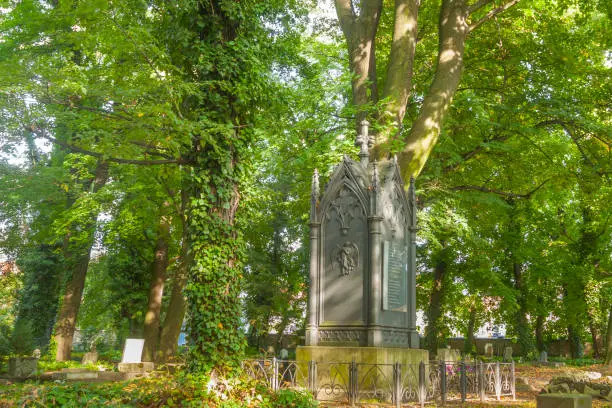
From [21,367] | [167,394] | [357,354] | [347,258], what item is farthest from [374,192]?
[21,367]

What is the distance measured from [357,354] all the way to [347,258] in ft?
6.24

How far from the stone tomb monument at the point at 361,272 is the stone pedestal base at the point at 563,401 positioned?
12.9 ft

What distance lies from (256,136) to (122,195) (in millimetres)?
12546

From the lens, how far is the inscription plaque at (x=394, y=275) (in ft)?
36.8

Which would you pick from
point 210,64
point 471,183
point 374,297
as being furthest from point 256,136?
point 471,183

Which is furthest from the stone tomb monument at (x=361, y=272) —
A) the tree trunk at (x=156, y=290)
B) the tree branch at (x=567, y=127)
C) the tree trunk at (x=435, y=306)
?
the tree trunk at (x=435, y=306)

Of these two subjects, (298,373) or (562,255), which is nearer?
(298,373)

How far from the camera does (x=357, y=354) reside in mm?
10703

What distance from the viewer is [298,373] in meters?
11.2

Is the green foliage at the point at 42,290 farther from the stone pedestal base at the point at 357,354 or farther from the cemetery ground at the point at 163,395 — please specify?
the cemetery ground at the point at 163,395

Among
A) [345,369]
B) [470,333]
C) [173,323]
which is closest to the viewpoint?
[345,369]

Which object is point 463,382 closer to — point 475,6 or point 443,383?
point 443,383

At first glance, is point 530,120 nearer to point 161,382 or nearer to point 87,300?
point 161,382

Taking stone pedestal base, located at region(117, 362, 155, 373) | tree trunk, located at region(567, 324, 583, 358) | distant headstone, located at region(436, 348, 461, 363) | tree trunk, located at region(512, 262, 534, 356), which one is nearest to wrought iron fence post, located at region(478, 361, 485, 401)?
distant headstone, located at region(436, 348, 461, 363)
